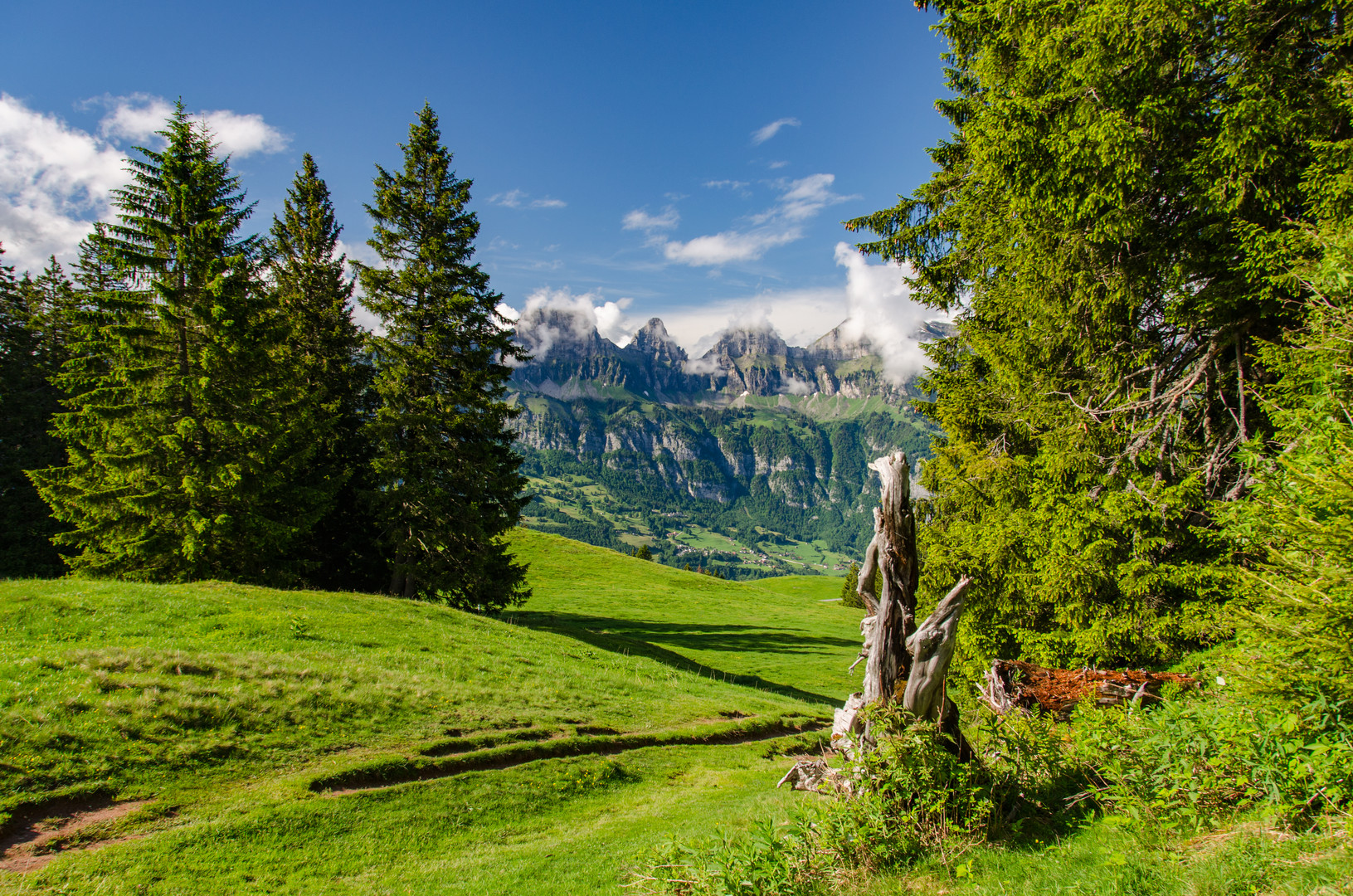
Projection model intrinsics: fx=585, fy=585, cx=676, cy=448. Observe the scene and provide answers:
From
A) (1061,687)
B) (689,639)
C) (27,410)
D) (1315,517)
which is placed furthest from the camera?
(689,639)

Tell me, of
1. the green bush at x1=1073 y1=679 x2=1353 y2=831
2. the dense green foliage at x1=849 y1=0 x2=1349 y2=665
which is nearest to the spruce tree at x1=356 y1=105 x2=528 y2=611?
the dense green foliage at x1=849 y1=0 x2=1349 y2=665

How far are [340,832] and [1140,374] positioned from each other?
685 inches

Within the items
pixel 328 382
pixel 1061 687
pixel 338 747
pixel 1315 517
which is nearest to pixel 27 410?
pixel 328 382

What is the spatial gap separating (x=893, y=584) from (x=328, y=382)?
29285 millimetres

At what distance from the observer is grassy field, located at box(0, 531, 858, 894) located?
332 inches

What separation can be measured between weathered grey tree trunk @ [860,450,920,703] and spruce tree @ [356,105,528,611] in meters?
20.9

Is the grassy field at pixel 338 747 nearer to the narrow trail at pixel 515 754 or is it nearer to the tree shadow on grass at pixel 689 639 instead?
the narrow trail at pixel 515 754

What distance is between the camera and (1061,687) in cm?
1045

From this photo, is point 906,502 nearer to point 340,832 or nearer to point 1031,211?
point 1031,211

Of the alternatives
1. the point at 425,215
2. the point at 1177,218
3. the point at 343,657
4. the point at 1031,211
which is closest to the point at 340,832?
the point at 343,657

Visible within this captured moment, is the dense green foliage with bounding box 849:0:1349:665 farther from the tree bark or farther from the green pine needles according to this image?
the green pine needles

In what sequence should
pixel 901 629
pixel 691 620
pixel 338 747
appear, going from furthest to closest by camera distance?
pixel 691 620
pixel 338 747
pixel 901 629

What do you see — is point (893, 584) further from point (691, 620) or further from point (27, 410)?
point (27, 410)

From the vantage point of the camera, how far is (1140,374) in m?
Answer: 12.4
